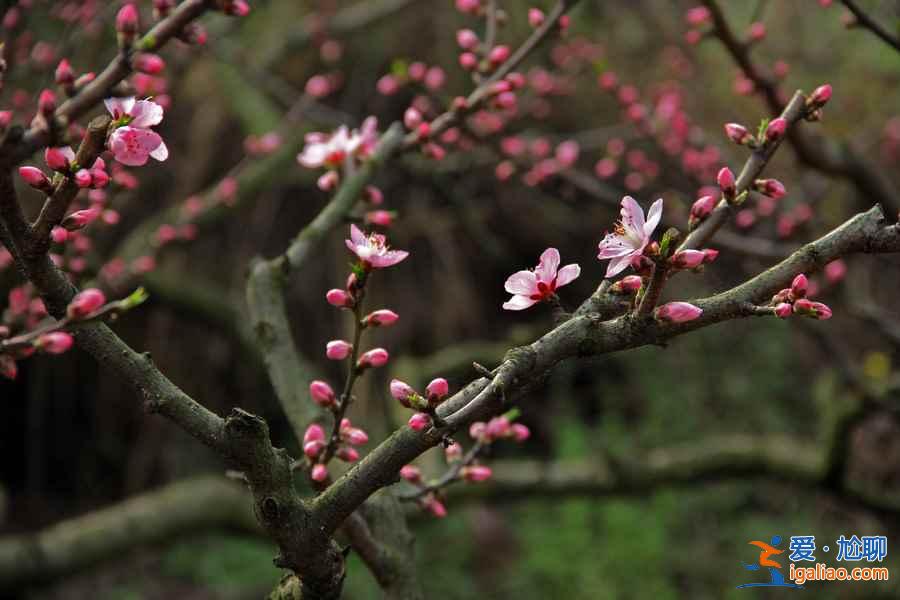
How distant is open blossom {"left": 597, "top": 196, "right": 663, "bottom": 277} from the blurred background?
90.3 inches

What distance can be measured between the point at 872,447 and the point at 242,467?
14.3ft

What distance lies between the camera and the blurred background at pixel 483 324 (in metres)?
3.90

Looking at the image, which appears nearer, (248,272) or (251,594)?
(248,272)

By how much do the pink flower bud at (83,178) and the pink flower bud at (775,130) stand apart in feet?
3.20

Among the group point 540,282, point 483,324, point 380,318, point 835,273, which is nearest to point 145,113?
point 380,318

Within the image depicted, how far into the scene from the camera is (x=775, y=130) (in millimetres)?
1310

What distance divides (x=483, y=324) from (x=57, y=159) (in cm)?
430

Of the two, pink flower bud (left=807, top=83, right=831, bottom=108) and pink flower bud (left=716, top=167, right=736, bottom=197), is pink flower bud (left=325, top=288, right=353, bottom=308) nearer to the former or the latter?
pink flower bud (left=716, top=167, right=736, bottom=197)

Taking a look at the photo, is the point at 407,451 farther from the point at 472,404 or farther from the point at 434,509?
the point at 434,509

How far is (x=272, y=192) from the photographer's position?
4.90 meters

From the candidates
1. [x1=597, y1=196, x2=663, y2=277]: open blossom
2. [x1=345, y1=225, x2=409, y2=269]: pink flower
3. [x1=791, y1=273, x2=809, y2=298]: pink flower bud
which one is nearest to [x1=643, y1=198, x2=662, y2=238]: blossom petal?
[x1=597, y1=196, x2=663, y2=277]: open blossom

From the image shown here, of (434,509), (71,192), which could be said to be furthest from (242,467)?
(434,509)

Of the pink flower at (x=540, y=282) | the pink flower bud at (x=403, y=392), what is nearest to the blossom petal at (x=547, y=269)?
the pink flower at (x=540, y=282)

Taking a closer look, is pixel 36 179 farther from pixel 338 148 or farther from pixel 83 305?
pixel 338 148
